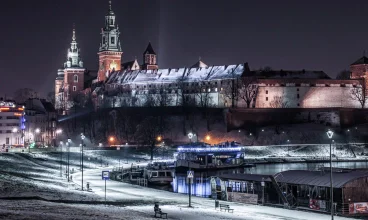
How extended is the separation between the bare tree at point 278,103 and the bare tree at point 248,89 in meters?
4.18

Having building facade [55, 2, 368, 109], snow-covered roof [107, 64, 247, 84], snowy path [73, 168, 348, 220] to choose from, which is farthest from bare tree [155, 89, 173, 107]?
snowy path [73, 168, 348, 220]

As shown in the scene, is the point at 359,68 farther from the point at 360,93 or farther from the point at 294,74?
the point at 294,74

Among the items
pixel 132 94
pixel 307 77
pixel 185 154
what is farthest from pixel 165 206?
pixel 132 94

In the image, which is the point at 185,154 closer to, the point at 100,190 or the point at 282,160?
the point at 282,160

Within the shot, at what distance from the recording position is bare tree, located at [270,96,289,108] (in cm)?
14238

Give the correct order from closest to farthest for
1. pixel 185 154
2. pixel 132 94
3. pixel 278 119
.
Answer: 1. pixel 185 154
2. pixel 278 119
3. pixel 132 94

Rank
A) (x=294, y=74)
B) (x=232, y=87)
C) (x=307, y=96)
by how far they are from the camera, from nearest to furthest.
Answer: (x=232, y=87) < (x=307, y=96) < (x=294, y=74)

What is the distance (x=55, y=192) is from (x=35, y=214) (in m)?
15.6

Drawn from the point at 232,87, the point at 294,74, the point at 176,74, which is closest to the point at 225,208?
the point at 232,87

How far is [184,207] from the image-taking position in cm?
4756

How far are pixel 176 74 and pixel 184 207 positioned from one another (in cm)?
11520

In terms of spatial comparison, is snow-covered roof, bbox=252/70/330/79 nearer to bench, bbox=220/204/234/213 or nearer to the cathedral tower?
the cathedral tower

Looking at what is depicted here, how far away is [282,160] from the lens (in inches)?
4382

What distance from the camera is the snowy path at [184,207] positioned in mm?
42878
